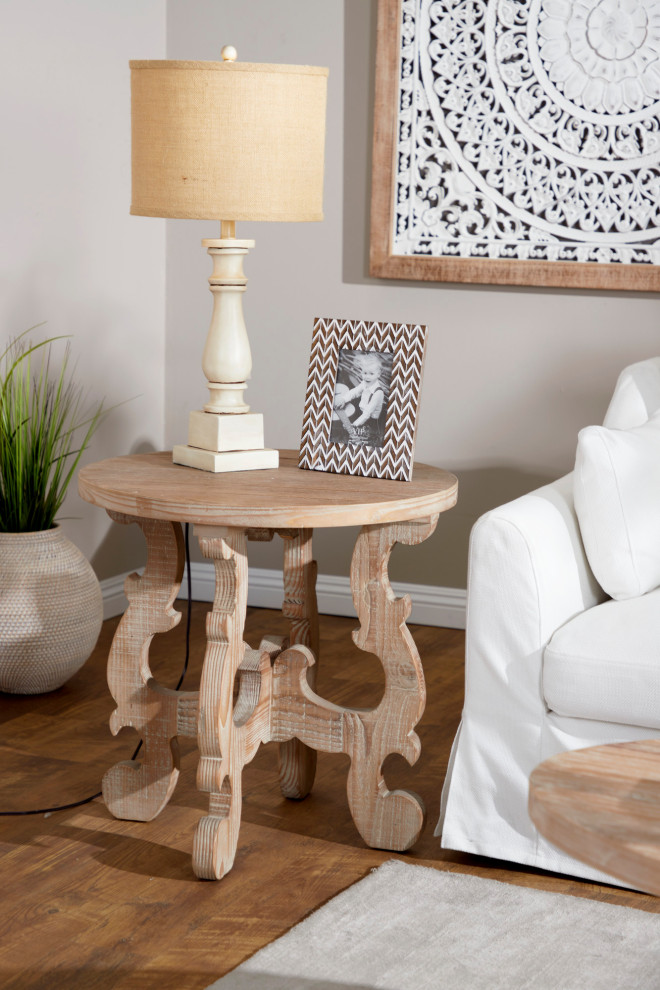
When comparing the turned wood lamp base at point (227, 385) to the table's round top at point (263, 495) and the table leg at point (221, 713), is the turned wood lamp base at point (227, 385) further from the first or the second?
the table leg at point (221, 713)

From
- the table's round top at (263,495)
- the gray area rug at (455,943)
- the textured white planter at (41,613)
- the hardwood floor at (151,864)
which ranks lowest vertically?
Result: the hardwood floor at (151,864)

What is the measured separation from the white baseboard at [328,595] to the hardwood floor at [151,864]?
64 cm

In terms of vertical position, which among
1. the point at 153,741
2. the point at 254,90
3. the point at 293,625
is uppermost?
the point at 254,90

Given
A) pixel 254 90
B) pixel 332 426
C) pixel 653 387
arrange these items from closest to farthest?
pixel 254 90 < pixel 332 426 < pixel 653 387

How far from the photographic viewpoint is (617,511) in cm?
199

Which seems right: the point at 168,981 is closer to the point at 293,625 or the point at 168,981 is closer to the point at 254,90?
the point at 293,625

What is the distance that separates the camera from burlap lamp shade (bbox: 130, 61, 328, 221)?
186 cm

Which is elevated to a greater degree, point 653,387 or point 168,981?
point 653,387

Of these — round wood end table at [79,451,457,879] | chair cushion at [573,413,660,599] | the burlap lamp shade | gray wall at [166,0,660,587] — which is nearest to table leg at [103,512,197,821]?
round wood end table at [79,451,457,879]

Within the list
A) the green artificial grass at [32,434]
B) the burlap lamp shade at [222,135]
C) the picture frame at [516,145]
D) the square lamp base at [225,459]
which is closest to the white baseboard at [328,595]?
the green artificial grass at [32,434]

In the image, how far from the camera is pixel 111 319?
3211 mm

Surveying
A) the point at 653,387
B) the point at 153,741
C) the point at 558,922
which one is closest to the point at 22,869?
the point at 153,741

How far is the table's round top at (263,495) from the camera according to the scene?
172 centimetres

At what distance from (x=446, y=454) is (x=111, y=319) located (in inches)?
40.0
